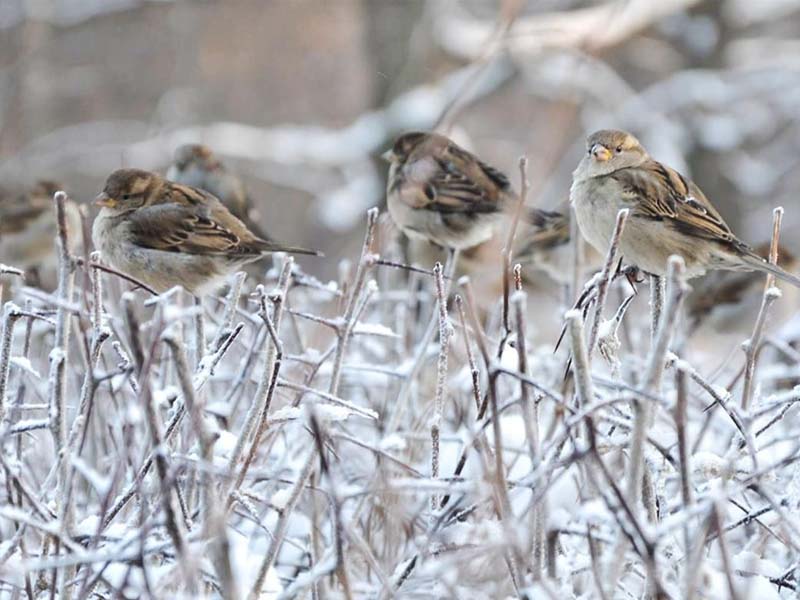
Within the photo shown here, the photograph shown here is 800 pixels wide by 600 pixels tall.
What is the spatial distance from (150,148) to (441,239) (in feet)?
22.3

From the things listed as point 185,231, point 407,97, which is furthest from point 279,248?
point 407,97

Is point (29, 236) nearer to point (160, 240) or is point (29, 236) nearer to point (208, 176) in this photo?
point (208, 176)

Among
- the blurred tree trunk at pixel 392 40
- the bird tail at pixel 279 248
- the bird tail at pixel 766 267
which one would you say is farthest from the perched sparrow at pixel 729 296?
the blurred tree trunk at pixel 392 40

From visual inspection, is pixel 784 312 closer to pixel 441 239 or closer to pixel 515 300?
pixel 441 239

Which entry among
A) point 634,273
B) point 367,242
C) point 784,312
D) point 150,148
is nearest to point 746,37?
point 784,312

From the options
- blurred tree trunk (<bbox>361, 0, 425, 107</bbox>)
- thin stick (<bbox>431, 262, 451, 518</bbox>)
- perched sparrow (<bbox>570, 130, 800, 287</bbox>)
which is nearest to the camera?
thin stick (<bbox>431, 262, 451, 518</bbox>)

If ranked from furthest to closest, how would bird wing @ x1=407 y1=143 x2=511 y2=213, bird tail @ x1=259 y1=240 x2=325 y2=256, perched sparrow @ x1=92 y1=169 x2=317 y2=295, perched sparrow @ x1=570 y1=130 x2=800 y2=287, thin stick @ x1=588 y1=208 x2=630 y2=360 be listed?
bird wing @ x1=407 y1=143 x2=511 y2=213 < perched sparrow @ x1=92 y1=169 x2=317 y2=295 < bird tail @ x1=259 y1=240 x2=325 y2=256 < perched sparrow @ x1=570 y1=130 x2=800 y2=287 < thin stick @ x1=588 y1=208 x2=630 y2=360

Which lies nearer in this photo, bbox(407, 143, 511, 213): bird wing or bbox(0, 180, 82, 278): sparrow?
bbox(407, 143, 511, 213): bird wing

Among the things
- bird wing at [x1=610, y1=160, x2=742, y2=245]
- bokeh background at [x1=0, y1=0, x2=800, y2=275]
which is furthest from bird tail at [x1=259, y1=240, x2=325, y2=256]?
bokeh background at [x1=0, y1=0, x2=800, y2=275]

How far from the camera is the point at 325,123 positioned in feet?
50.8

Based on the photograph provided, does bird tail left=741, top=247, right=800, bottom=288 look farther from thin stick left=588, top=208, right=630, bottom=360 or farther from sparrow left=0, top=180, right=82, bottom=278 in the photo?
sparrow left=0, top=180, right=82, bottom=278

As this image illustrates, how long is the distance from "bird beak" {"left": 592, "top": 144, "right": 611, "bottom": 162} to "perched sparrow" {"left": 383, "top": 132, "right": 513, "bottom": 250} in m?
1.05

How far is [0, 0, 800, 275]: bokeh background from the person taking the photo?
10.1 meters

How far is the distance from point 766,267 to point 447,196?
1.48m
